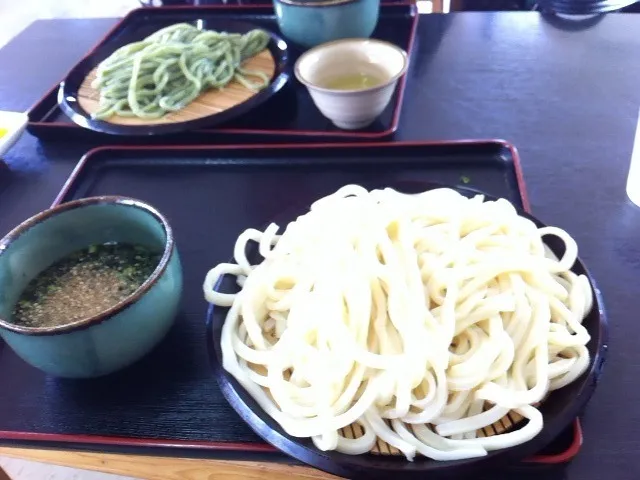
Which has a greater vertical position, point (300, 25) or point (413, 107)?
point (300, 25)

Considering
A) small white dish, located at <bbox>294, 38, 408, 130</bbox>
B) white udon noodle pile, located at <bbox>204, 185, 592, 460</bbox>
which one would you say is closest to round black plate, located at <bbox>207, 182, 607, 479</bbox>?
white udon noodle pile, located at <bbox>204, 185, 592, 460</bbox>

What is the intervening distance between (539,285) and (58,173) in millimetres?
954

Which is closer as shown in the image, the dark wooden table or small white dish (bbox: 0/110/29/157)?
the dark wooden table

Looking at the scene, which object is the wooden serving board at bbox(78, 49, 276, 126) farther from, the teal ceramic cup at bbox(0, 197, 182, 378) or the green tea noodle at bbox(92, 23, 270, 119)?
the teal ceramic cup at bbox(0, 197, 182, 378)

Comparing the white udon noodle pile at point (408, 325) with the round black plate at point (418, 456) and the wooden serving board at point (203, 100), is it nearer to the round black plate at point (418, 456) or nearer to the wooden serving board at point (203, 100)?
the round black plate at point (418, 456)

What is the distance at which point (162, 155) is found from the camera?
121 cm

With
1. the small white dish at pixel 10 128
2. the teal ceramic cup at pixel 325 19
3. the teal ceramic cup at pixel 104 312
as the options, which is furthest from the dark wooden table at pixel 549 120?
the teal ceramic cup at pixel 104 312

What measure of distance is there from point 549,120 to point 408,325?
706 mm

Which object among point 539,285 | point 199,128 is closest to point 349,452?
point 539,285

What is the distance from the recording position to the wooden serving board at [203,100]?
1.26m

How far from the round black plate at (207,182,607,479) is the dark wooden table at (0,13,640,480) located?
77mm

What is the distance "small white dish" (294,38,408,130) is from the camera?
1.13 m

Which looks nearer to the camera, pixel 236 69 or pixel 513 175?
pixel 513 175

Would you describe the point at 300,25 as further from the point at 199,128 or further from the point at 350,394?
the point at 350,394
